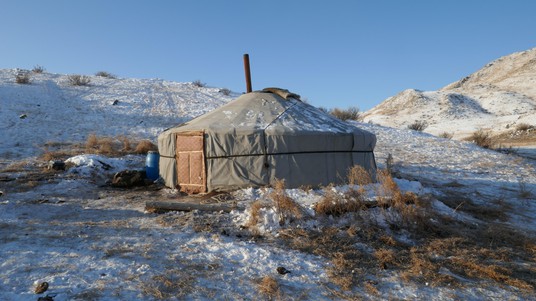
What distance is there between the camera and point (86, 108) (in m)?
17.7

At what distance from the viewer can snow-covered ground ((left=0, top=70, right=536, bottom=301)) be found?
329 centimetres

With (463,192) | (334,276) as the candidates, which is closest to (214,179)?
(334,276)

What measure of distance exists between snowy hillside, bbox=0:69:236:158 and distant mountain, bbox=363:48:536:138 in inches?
592

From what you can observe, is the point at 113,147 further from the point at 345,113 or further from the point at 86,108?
the point at 345,113

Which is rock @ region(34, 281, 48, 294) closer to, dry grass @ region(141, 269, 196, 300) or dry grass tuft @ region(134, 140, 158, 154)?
dry grass @ region(141, 269, 196, 300)

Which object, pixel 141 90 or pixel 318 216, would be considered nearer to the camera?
pixel 318 216

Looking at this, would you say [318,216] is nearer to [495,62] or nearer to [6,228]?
[6,228]

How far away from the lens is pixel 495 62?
129ft

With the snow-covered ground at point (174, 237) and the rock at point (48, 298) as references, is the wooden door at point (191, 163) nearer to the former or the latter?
the snow-covered ground at point (174, 237)

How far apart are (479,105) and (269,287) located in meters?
30.7

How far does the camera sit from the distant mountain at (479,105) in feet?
77.1

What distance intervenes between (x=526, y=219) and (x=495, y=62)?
40.4 meters

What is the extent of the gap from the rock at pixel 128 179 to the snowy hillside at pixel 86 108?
15.3 ft

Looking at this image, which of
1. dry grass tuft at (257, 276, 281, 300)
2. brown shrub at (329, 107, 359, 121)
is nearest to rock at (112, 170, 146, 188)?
dry grass tuft at (257, 276, 281, 300)
